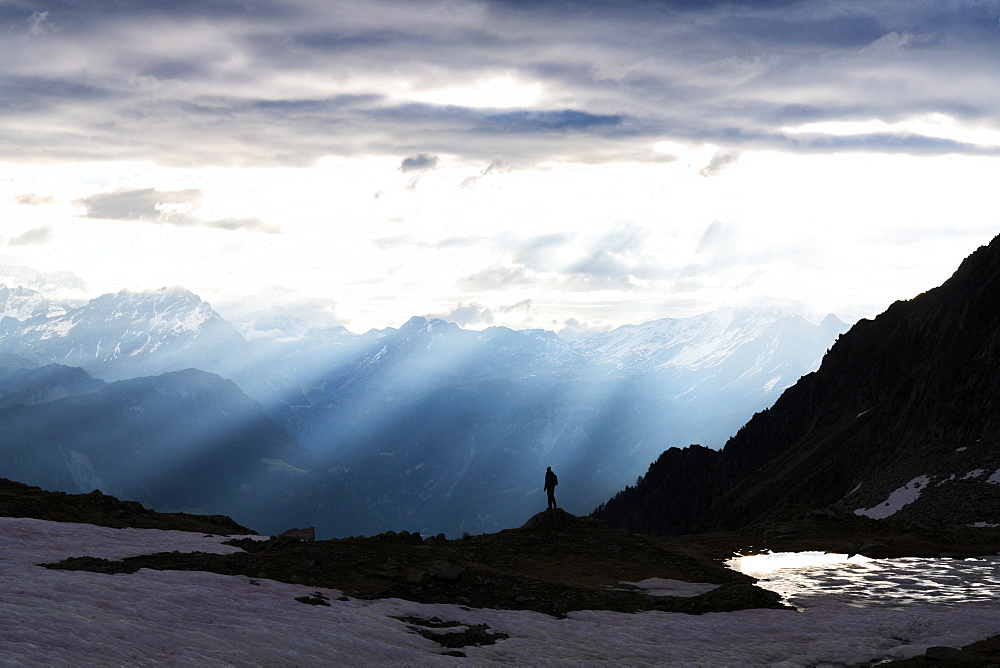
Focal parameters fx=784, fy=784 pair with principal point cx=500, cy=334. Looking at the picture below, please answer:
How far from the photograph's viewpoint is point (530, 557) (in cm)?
3872

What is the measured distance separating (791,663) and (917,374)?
11495cm

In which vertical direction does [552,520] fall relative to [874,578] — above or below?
above

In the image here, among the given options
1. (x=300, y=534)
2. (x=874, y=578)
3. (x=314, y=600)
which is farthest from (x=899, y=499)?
(x=314, y=600)

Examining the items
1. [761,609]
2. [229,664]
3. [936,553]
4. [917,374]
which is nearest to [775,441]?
[917,374]

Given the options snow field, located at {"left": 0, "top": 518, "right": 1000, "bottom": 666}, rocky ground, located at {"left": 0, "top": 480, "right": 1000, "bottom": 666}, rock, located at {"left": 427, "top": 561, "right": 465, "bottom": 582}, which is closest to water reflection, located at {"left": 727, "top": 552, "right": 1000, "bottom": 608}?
rocky ground, located at {"left": 0, "top": 480, "right": 1000, "bottom": 666}

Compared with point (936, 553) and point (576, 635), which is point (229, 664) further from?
point (936, 553)

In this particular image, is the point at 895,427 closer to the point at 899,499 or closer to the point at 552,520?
the point at 899,499

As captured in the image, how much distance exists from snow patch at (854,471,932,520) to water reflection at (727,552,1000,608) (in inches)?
1474

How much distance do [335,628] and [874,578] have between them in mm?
24147

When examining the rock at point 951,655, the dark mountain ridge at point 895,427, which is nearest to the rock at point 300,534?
the rock at point 951,655

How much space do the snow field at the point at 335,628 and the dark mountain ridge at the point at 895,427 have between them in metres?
30.3

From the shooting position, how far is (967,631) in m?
22.6

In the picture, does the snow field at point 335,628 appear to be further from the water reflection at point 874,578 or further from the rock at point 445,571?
the rock at point 445,571

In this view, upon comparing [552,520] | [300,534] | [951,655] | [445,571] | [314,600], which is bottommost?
[951,655]
